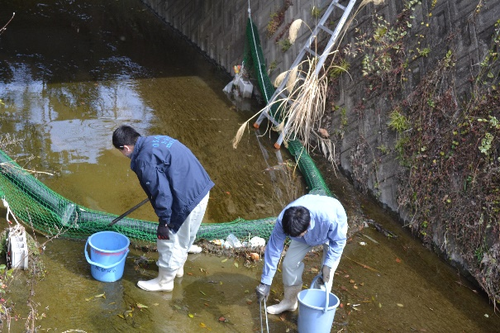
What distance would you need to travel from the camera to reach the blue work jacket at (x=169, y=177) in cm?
488

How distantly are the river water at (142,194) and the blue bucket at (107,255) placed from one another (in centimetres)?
12

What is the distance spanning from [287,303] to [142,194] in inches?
114

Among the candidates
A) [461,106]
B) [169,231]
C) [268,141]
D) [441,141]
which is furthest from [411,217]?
[169,231]

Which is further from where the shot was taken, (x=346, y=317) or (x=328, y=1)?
(x=328, y=1)

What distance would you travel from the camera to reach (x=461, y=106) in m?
7.18

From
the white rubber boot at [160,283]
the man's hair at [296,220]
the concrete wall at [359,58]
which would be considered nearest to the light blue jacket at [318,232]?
the man's hair at [296,220]

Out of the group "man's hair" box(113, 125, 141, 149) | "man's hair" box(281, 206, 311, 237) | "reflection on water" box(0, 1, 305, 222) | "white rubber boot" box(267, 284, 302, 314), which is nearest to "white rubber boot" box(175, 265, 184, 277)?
"white rubber boot" box(267, 284, 302, 314)

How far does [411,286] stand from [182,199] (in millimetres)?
3029

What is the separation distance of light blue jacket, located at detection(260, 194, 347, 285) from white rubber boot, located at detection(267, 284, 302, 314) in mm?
556

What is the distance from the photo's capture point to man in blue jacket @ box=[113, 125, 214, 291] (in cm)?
490

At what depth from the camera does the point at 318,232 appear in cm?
489

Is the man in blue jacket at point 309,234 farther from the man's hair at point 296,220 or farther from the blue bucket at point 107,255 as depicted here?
the blue bucket at point 107,255

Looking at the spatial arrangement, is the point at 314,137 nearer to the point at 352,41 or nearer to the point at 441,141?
the point at 352,41

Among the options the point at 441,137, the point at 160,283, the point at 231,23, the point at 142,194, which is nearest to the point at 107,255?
the point at 160,283
